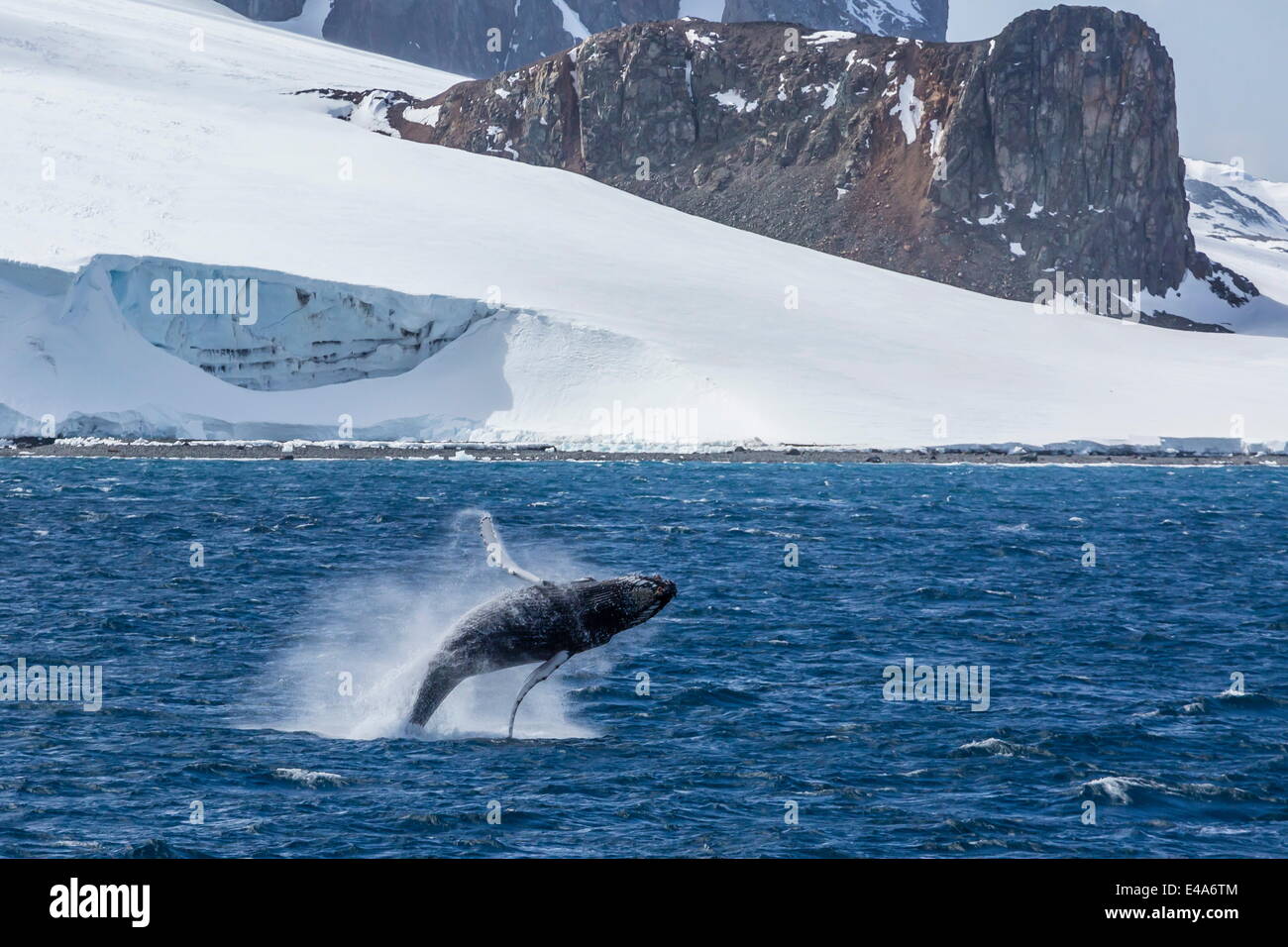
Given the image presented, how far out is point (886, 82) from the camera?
14525 cm

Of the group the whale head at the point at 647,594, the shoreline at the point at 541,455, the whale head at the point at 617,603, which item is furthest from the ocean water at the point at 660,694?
the shoreline at the point at 541,455

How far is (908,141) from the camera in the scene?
142125mm

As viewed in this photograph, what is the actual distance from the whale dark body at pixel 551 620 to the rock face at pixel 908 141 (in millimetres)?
121173

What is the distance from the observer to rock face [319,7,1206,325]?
137750 millimetres

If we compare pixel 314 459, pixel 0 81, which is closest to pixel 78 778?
pixel 314 459

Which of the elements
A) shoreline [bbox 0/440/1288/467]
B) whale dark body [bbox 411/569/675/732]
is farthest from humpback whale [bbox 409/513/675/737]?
shoreline [bbox 0/440/1288/467]

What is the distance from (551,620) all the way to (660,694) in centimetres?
599

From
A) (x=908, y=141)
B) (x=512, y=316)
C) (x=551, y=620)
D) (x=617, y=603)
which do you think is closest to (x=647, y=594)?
(x=617, y=603)

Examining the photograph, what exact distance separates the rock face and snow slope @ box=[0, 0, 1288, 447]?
23.4m

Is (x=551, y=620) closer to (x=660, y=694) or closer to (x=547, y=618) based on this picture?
(x=547, y=618)

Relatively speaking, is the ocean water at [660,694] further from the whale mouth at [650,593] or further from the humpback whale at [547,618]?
the whale mouth at [650,593]

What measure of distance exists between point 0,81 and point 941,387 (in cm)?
7635

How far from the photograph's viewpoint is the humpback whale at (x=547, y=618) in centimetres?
1698

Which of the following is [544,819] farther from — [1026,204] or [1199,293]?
[1199,293]
